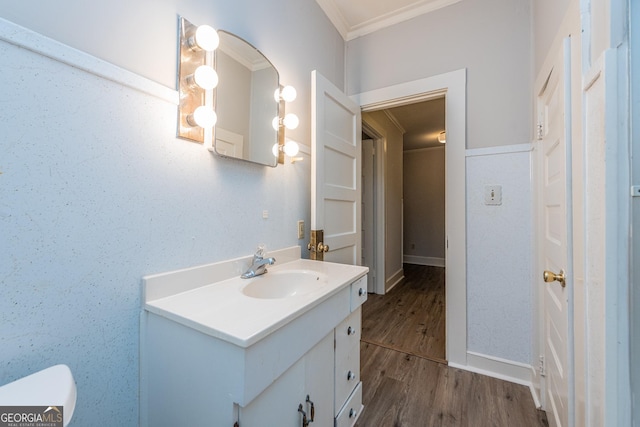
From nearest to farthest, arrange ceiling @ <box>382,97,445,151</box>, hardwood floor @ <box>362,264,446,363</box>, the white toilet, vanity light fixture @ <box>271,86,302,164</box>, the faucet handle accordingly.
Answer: the white toilet < the faucet handle < vanity light fixture @ <box>271,86,302,164</box> < hardwood floor @ <box>362,264,446,363</box> < ceiling @ <box>382,97,445,151</box>

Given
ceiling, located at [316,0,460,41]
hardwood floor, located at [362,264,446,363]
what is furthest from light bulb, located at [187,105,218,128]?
hardwood floor, located at [362,264,446,363]

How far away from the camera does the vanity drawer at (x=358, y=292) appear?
1180 millimetres

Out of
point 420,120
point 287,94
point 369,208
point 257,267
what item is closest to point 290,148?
point 287,94

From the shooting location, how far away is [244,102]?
125 centimetres

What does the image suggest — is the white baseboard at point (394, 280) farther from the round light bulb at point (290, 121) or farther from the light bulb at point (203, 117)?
the light bulb at point (203, 117)

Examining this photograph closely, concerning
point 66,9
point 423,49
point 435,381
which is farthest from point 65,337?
point 423,49

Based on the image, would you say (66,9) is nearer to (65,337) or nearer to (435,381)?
(65,337)

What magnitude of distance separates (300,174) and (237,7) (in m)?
0.88

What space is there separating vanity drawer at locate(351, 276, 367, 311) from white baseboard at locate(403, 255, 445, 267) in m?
4.28

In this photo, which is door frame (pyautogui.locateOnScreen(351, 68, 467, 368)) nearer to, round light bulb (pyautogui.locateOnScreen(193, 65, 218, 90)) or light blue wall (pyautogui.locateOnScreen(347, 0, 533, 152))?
light blue wall (pyautogui.locateOnScreen(347, 0, 533, 152))

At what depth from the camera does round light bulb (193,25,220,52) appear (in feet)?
3.25

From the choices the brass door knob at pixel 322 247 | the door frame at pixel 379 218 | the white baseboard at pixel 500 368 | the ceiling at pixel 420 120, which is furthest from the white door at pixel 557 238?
the door frame at pixel 379 218

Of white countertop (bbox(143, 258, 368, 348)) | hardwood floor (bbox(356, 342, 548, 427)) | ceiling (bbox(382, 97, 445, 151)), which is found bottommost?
hardwood floor (bbox(356, 342, 548, 427))

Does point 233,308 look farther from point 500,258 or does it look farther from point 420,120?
point 420,120
